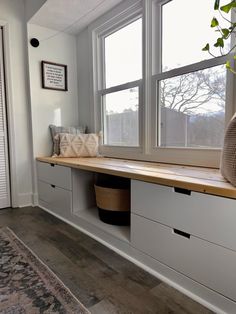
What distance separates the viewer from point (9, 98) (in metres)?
2.51

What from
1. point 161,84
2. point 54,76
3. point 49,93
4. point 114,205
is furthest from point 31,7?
point 114,205

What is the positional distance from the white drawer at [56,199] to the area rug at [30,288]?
60 centimetres

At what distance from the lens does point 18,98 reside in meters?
2.57

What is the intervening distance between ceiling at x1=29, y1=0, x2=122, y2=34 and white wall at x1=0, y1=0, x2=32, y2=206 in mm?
220

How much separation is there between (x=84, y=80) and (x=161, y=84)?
1174mm

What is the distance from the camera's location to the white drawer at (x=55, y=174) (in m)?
2.10

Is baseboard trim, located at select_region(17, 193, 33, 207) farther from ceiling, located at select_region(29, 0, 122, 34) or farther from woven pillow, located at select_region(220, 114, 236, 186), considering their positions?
woven pillow, located at select_region(220, 114, 236, 186)

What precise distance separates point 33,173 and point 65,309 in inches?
73.5

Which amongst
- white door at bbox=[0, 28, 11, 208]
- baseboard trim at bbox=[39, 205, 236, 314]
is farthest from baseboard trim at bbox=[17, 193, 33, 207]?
baseboard trim at bbox=[39, 205, 236, 314]

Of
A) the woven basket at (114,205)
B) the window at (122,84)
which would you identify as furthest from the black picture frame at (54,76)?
the woven basket at (114,205)

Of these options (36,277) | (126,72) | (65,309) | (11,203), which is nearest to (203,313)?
(65,309)

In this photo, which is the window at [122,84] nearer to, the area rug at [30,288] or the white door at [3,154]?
the white door at [3,154]

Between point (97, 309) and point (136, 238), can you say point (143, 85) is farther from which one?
point (97, 309)

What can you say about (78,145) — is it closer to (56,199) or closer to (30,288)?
(56,199)
